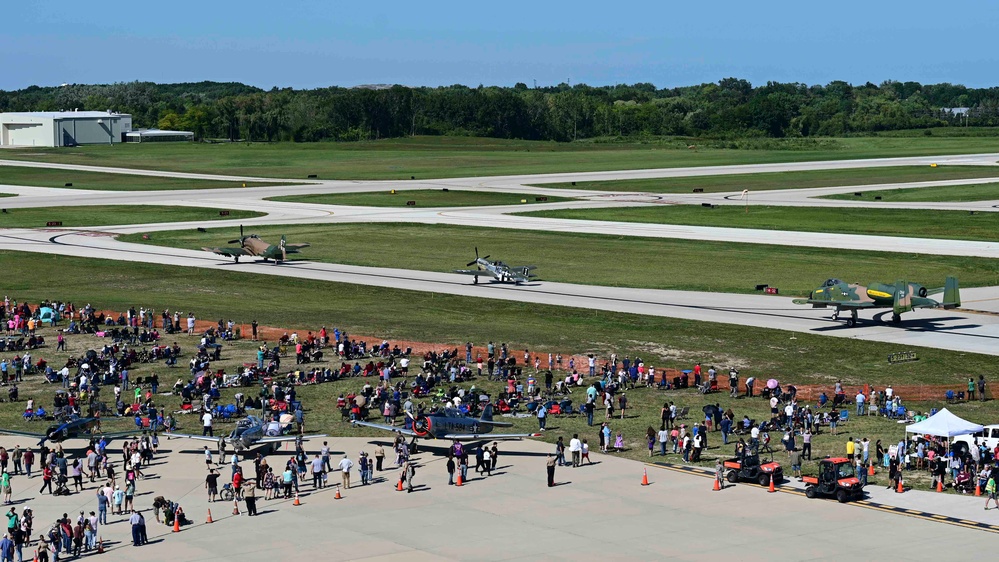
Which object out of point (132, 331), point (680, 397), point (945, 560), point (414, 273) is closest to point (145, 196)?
point (414, 273)

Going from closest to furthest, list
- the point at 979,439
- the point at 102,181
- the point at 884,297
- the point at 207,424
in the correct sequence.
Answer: the point at 979,439 < the point at 207,424 < the point at 884,297 < the point at 102,181

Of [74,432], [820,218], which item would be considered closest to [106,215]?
[820,218]

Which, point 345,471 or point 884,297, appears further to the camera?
point 884,297

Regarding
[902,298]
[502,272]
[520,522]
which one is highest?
[902,298]

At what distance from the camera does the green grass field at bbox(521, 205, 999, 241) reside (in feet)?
379

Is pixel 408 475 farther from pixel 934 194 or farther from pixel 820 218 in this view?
pixel 934 194

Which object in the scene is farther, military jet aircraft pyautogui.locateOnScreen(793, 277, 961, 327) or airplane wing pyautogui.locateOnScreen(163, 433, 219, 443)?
military jet aircraft pyautogui.locateOnScreen(793, 277, 961, 327)

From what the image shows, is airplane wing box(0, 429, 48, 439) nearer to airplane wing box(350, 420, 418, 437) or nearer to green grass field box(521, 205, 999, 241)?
airplane wing box(350, 420, 418, 437)

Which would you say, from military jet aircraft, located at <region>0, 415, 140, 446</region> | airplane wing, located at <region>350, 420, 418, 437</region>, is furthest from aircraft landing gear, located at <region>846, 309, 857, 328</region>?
military jet aircraft, located at <region>0, 415, 140, 446</region>

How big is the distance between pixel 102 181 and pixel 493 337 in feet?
426

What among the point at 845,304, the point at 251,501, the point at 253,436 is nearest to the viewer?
the point at 251,501

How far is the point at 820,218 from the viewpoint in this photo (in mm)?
127125

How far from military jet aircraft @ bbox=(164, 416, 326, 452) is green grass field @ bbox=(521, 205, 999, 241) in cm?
7806

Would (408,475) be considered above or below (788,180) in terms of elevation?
below
